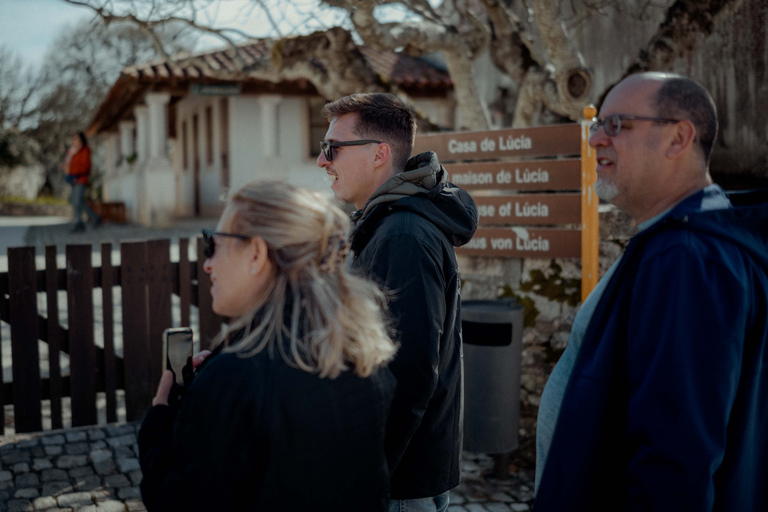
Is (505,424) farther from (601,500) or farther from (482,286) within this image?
(601,500)

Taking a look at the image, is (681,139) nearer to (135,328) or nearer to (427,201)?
(427,201)

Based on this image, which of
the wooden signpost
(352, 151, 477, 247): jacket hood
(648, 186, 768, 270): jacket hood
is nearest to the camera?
(648, 186, 768, 270): jacket hood

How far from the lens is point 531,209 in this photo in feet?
15.0

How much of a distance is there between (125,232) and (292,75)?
33.1 feet

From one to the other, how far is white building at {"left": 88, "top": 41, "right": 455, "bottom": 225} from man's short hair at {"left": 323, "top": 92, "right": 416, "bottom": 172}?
1267cm

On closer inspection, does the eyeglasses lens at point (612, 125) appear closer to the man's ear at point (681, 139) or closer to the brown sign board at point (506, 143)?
the man's ear at point (681, 139)

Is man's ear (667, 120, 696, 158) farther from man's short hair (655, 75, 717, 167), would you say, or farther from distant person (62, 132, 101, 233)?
distant person (62, 132, 101, 233)

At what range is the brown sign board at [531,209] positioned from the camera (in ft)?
14.6

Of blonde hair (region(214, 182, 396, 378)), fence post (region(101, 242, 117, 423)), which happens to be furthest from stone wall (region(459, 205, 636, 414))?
blonde hair (region(214, 182, 396, 378))

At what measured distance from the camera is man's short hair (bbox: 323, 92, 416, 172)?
230 centimetres

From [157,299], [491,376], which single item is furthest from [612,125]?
[157,299]

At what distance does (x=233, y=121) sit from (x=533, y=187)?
1479 centimetres

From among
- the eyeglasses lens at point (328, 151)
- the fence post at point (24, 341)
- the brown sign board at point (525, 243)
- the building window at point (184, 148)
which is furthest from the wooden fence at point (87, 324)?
the building window at point (184, 148)

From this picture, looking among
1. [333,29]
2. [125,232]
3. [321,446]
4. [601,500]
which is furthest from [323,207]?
[125,232]
